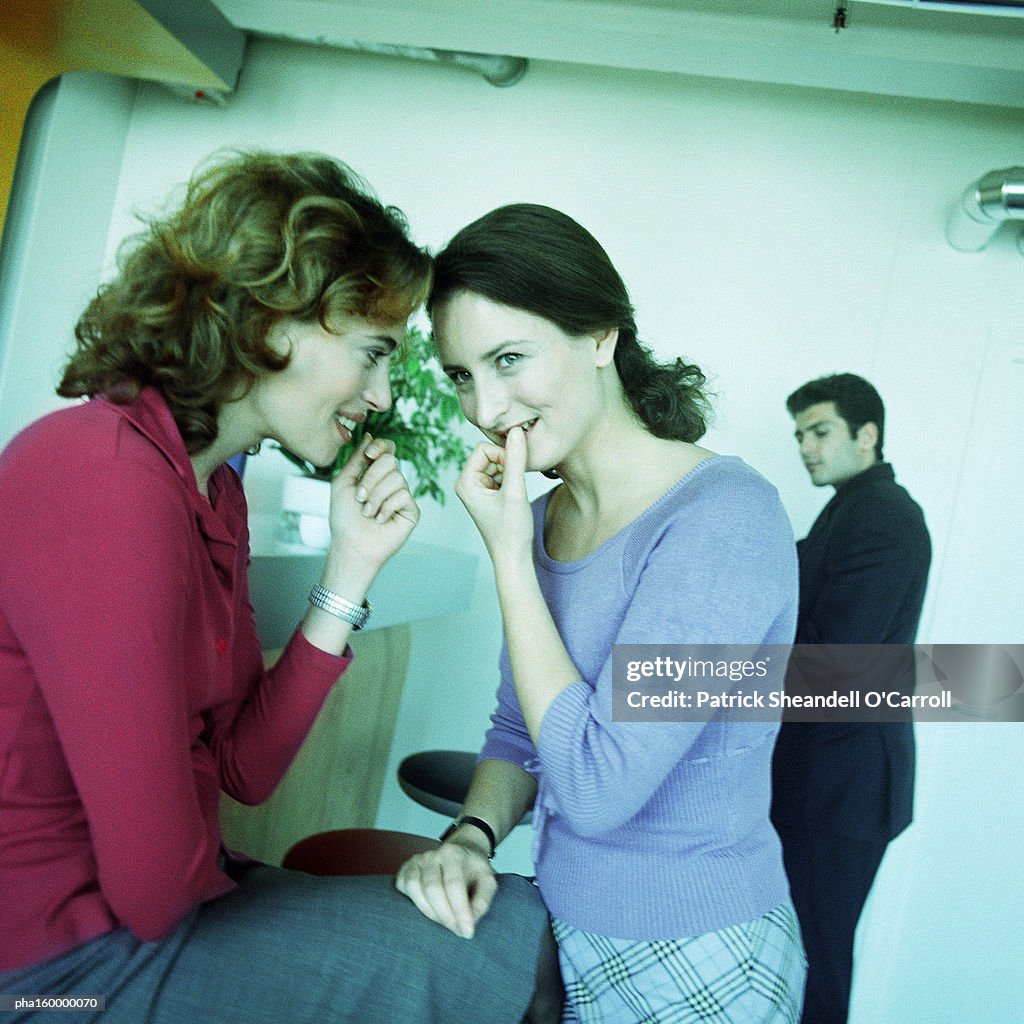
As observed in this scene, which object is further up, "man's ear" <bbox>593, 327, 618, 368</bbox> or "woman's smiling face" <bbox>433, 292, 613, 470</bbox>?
"man's ear" <bbox>593, 327, 618, 368</bbox>

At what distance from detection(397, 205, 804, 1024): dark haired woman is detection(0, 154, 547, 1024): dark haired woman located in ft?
0.28

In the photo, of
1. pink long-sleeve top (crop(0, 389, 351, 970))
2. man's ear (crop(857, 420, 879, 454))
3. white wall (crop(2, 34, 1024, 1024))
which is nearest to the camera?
pink long-sleeve top (crop(0, 389, 351, 970))

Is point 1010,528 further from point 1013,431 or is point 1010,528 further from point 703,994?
point 703,994

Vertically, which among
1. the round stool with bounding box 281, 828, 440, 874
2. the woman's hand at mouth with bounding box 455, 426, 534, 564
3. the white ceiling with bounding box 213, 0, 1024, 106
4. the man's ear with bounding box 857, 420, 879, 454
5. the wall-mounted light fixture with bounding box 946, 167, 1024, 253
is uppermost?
the white ceiling with bounding box 213, 0, 1024, 106

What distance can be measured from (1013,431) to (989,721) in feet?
2.71

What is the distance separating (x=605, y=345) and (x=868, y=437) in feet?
4.88

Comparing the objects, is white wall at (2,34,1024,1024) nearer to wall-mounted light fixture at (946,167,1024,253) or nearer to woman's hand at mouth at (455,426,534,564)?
wall-mounted light fixture at (946,167,1024,253)

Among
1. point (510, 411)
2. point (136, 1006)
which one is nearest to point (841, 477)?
point (510, 411)

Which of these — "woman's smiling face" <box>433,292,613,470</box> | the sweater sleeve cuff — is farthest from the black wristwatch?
"woman's smiling face" <box>433,292,613,470</box>

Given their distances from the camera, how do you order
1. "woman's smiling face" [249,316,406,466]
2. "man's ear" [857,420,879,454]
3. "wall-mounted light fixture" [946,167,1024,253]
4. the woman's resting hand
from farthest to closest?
"man's ear" [857,420,879,454] → "wall-mounted light fixture" [946,167,1024,253] → "woman's smiling face" [249,316,406,466] → the woman's resting hand

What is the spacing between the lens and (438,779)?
1.65 metres

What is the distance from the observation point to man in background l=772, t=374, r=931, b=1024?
226 cm

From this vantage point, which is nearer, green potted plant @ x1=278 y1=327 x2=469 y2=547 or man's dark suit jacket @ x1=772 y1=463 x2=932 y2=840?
green potted plant @ x1=278 y1=327 x2=469 y2=547

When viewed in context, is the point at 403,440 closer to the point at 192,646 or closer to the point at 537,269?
the point at 537,269
